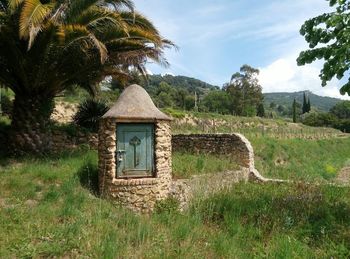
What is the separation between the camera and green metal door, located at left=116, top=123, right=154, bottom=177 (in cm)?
982

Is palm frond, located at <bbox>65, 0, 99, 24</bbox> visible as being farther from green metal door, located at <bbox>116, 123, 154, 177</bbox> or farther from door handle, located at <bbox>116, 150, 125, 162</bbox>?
door handle, located at <bbox>116, 150, 125, 162</bbox>

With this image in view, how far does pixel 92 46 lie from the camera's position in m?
11.6

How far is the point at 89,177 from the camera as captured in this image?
33.8 feet

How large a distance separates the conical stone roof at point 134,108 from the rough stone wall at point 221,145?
621cm

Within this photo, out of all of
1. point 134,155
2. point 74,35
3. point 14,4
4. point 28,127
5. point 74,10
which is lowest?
point 134,155

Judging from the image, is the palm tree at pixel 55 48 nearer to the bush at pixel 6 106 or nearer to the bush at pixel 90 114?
the bush at pixel 90 114

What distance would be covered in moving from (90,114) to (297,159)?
14.7 m

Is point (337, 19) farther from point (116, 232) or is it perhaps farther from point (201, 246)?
point (116, 232)

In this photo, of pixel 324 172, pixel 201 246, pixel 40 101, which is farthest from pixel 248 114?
pixel 201 246

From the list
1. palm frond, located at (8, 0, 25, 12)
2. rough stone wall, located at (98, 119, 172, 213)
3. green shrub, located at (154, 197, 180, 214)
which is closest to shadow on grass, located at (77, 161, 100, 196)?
rough stone wall, located at (98, 119, 172, 213)

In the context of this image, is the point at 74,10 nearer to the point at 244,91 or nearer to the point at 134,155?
the point at 134,155

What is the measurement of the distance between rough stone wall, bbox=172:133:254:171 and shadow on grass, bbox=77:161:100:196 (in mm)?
6284

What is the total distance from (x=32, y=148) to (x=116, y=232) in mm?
5906

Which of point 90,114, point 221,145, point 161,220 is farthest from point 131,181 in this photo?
point 221,145
